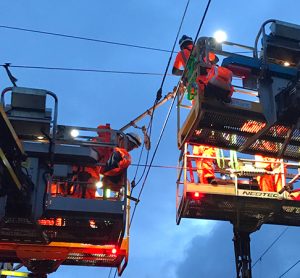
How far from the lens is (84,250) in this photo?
43.2ft

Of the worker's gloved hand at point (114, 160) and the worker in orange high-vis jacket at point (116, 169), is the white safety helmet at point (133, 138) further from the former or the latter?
the worker's gloved hand at point (114, 160)

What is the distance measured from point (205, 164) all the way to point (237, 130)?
341cm

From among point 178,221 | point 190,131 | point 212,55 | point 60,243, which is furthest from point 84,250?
point 212,55

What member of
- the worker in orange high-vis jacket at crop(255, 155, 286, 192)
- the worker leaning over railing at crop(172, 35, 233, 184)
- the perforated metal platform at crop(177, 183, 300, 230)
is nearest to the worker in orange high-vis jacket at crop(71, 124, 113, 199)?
the worker leaning over railing at crop(172, 35, 233, 184)

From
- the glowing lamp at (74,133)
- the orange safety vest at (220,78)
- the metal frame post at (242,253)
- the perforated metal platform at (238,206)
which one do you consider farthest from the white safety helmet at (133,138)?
the metal frame post at (242,253)

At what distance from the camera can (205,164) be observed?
14.0m

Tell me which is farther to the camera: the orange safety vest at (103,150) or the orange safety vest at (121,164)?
the orange safety vest at (103,150)

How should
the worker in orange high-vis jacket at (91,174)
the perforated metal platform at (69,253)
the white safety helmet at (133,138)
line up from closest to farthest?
the worker in orange high-vis jacket at (91,174) < the white safety helmet at (133,138) < the perforated metal platform at (69,253)

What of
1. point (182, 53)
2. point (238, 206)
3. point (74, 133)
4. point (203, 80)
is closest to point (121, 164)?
point (74, 133)

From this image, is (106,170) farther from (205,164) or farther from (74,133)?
(205,164)

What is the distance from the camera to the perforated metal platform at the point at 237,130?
10102 millimetres

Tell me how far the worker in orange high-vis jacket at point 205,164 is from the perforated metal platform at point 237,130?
96.5 inches

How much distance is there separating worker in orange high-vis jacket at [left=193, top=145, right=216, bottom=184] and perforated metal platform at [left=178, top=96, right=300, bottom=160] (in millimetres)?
2451

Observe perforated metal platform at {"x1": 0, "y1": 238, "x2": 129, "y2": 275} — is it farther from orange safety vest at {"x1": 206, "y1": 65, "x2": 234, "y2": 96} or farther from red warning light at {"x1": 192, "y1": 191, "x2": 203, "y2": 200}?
orange safety vest at {"x1": 206, "y1": 65, "x2": 234, "y2": 96}
